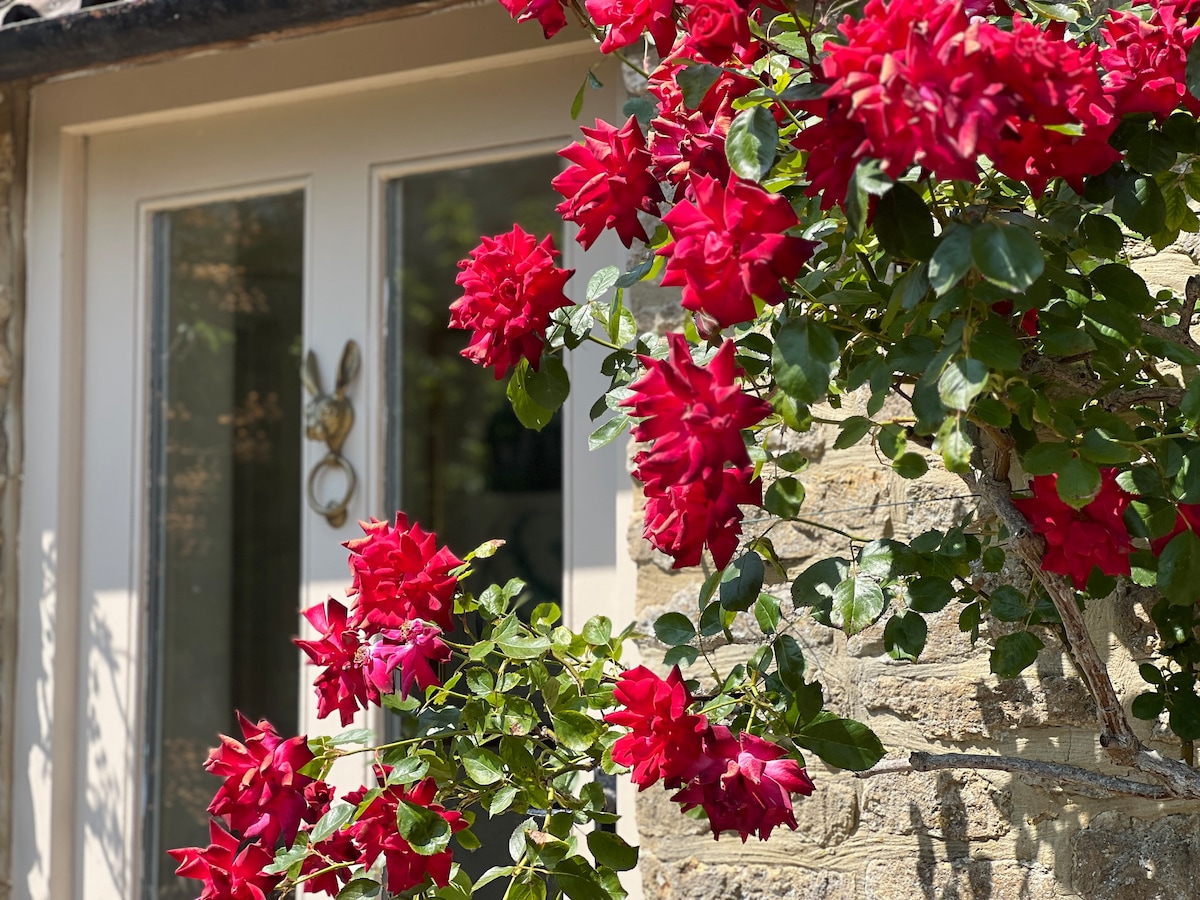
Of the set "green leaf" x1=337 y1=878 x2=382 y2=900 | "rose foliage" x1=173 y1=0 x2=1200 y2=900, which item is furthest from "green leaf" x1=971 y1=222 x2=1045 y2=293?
"green leaf" x1=337 y1=878 x2=382 y2=900

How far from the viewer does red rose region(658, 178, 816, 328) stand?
97 cm

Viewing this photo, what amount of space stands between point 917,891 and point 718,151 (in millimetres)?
1148

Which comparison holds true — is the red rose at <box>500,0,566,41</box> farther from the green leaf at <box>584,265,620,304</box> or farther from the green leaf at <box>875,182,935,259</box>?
the green leaf at <box>875,182,935,259</box>

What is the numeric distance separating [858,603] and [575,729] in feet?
1.24

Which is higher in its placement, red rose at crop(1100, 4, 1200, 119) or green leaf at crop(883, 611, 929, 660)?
red rose at crop(1100, 4, 1200, 119)

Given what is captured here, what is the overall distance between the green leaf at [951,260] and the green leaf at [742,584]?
0.42 m

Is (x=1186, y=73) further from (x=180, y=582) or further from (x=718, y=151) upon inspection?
(x=180, y=582)

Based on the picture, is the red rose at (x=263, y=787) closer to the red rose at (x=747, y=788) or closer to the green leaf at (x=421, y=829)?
the green leaf at (x=421, y=829)

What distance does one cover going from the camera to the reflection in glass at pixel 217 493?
2615mm

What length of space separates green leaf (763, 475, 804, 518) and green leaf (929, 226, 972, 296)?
27cm

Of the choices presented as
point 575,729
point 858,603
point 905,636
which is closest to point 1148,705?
point 905,636

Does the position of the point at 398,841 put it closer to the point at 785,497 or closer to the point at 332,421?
the point at 785,497

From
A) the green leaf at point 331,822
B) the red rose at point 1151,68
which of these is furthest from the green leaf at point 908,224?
the green leaf at point 331,822

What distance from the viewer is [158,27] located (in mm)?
2133
